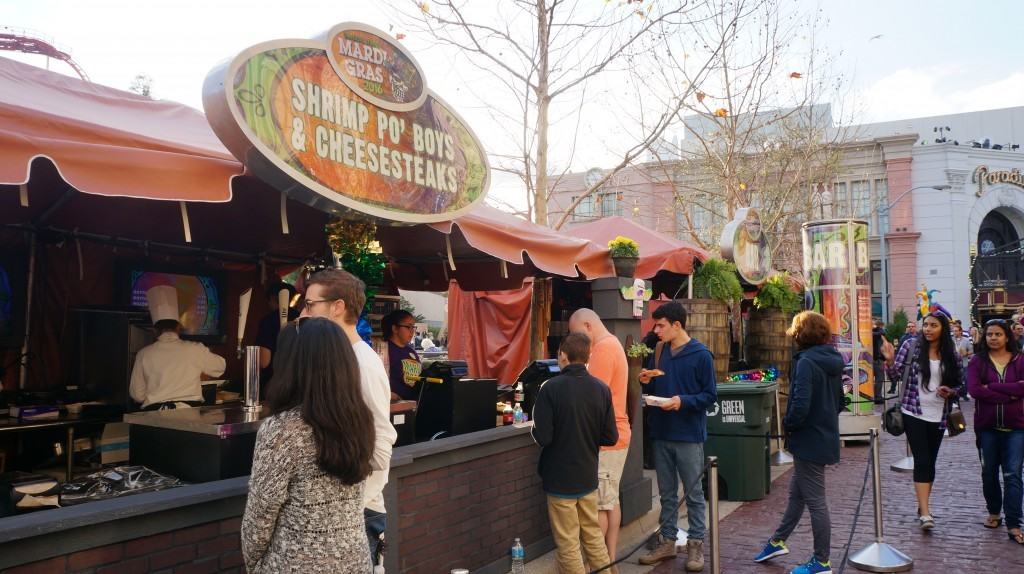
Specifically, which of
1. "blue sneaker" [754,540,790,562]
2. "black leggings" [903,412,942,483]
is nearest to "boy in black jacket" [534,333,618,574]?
"blue sneaker" [754,540,790,562]

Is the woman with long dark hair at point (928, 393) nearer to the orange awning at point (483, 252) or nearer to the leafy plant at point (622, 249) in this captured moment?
the leafy plant at point (622, 249)

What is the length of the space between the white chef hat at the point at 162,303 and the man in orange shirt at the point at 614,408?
3.80m

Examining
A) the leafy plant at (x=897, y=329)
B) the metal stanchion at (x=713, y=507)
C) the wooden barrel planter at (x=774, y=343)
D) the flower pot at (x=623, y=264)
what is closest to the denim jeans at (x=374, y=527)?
the metal stanchion at (x=713, y=507)

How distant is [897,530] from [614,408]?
347 centimetres

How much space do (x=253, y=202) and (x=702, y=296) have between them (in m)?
6.97

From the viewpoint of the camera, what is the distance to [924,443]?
21.4 ft

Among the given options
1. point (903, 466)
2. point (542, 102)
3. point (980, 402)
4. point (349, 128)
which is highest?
point (542, 102)

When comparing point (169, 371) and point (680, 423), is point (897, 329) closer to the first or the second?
point (680, 423)

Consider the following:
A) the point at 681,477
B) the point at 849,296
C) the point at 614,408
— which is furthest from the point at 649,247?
the point at 614,408

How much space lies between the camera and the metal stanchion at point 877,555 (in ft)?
18.6

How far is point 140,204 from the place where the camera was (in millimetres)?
5770

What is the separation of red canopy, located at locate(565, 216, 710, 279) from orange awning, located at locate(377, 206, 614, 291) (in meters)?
1.67

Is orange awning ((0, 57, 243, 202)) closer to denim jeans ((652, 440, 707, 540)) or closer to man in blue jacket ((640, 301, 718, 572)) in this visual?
man in blue jacket ((640, 301, 718, 572))

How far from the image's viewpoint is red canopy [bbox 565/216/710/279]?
9.38m
